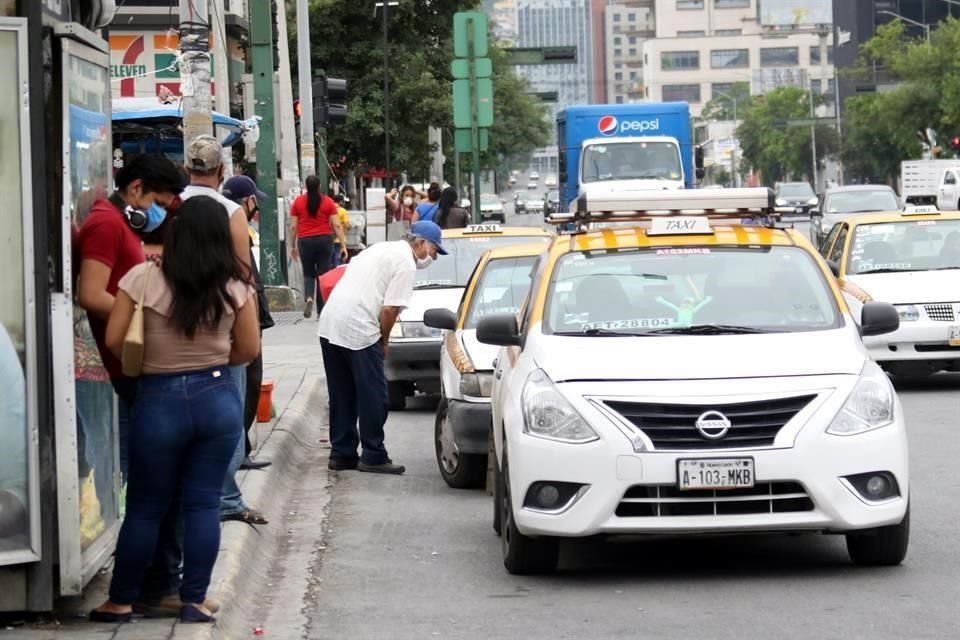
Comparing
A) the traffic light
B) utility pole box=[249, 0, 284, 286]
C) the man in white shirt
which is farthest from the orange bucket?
the traffic light

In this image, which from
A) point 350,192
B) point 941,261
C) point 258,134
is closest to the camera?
point 941,261

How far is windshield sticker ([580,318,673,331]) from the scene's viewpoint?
8805mm

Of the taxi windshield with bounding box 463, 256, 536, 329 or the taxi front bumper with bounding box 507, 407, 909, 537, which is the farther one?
the taxi windshield with bounding box 463, 256, 536, 329

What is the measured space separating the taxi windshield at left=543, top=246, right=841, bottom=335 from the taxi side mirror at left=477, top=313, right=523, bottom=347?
0.58 ft

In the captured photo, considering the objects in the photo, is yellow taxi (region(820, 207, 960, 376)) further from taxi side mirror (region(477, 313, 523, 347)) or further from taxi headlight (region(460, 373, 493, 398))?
taxi side mirror (region(477, 313, 523, 347))

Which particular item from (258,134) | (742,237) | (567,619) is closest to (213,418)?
(567,619)

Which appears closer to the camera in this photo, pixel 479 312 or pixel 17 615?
pixel 17 615

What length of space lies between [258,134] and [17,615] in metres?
20.1

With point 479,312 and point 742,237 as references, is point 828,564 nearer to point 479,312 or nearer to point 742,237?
point 742,237

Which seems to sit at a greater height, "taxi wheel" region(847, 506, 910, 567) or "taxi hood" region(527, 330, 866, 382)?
"taxi hood" region(527, 330, 866, 382)

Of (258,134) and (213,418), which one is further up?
(258,134)

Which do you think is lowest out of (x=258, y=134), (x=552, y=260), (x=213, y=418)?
(x=213, y=418)

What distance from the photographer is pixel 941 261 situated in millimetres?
17281

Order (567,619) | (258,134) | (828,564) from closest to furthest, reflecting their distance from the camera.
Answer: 1. (567,619)
2. (828,564)
3. (258,134)
